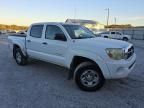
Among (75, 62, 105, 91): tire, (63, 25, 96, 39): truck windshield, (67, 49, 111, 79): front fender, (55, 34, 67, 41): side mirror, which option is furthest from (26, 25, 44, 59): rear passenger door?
(75, 62, 105, 91): tire

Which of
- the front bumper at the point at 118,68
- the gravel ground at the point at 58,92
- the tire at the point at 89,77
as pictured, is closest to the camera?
the gravel ground at the point at 58,92

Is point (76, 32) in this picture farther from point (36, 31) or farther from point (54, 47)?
point (36, 31)

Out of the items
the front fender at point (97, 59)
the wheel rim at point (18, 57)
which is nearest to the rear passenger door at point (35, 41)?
the wheel rim at point (18, 57)

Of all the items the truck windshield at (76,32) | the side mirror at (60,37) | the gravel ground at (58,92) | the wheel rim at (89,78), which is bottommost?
the gravel ground at (58,92)

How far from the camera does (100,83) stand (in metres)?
5.83

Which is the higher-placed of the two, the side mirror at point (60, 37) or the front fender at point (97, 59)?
the side mirror at point (60, 37)

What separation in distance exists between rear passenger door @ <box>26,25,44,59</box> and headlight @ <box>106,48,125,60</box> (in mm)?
2891

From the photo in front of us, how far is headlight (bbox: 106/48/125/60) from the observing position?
18.3 ft

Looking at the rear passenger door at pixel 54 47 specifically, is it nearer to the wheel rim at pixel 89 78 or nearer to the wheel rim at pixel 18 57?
the wheel rim at pixel 89 78

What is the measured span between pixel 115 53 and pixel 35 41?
3477 mm

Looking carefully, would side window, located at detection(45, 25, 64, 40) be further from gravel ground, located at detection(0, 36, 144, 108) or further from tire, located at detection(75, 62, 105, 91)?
tire, located at detection(75, 62, 105, 91)

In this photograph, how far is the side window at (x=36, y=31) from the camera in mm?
8016

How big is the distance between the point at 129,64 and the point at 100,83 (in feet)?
2.95

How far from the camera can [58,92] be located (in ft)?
19.2
